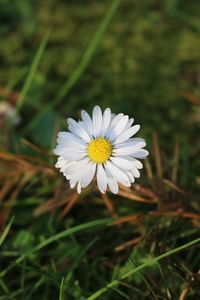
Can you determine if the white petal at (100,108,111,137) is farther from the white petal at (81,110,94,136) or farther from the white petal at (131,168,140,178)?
the white petal at (131,168,140,178)

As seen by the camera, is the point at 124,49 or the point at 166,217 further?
the point at 124,49

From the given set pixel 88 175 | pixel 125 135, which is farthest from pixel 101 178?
pixel 125 135

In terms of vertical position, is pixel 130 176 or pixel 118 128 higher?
pixel 118 128

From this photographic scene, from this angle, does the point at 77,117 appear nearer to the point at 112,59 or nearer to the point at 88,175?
the point at 112,59

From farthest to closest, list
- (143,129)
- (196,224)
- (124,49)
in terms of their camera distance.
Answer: (124,49) → (143,129) → (196,224)

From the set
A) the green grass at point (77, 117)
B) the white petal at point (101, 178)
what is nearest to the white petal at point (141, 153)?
the white petal at point (101, 178)

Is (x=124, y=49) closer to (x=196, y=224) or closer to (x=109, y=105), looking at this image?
(x=109, y=105)

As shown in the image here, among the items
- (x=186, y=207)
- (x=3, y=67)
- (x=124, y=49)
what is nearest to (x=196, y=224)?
(x=186, y=207)
